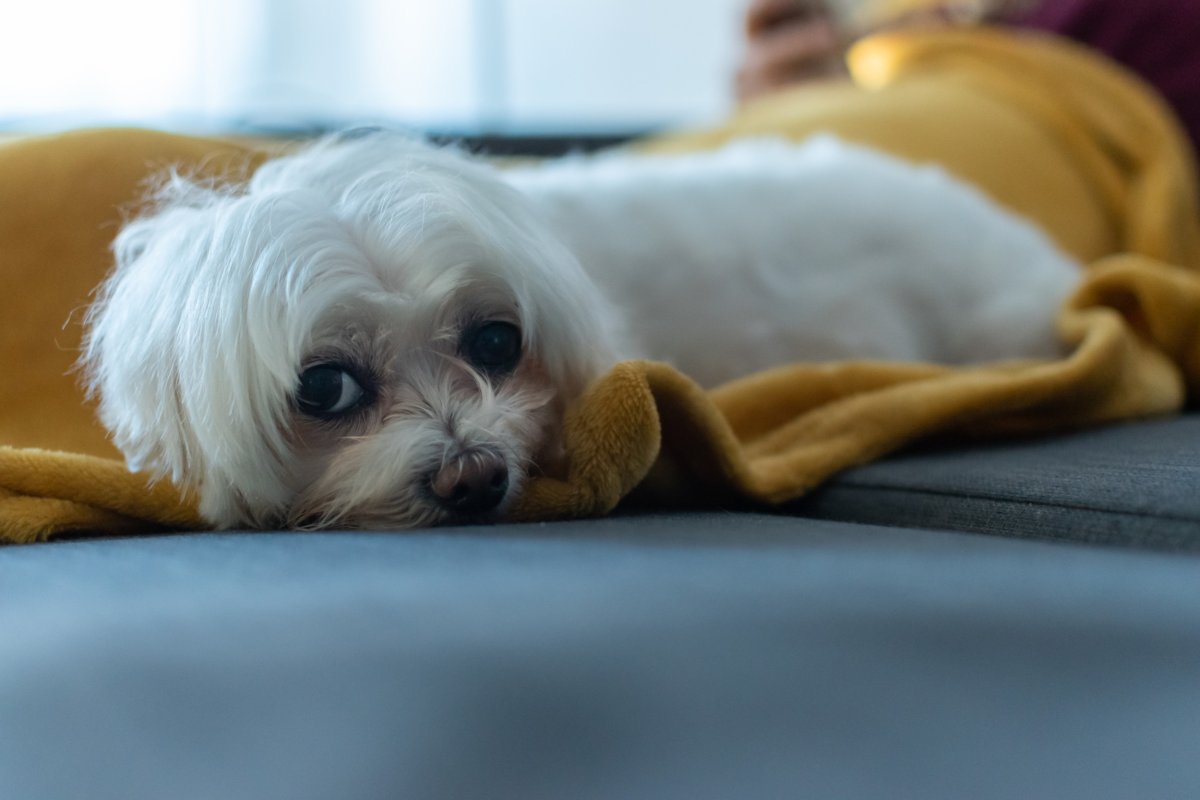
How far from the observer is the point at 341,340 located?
106 centimetres

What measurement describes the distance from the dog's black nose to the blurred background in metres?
1.51

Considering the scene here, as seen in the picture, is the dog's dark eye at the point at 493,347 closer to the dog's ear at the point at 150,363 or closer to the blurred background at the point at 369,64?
the dog's ear at the point at 150,363

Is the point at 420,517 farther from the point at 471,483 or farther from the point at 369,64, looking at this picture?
the point at 369,64

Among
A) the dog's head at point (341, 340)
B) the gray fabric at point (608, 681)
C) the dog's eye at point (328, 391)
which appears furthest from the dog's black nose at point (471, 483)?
the gray fabric at point (608, 681)

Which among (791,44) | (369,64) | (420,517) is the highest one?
(791,44)

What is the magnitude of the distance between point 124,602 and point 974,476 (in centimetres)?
77

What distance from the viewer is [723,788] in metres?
0.60

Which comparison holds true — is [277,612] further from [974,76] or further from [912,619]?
[974,76]

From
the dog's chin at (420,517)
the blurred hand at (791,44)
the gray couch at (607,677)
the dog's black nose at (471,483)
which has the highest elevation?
the blurred hand at (791,44)

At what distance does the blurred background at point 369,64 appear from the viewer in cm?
260

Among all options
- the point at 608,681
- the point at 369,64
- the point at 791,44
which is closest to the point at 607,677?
the point at 608,681

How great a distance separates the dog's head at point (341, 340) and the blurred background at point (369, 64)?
1.24m

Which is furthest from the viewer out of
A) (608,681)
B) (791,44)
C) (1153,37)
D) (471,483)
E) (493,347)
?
(791,44)

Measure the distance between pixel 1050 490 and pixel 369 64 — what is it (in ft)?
8.49
